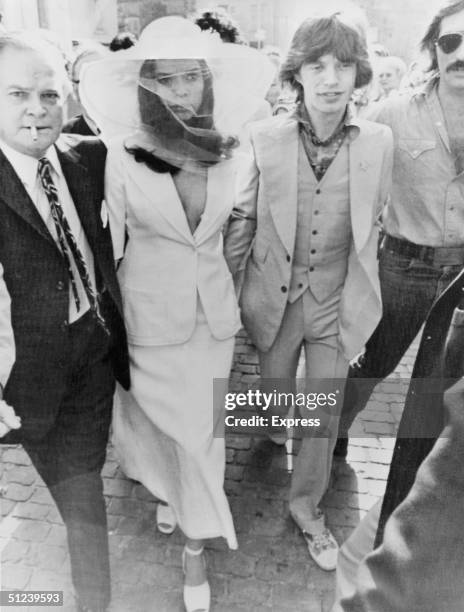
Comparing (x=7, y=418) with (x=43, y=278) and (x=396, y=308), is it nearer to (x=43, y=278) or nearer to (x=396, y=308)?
(x=43, y=278)

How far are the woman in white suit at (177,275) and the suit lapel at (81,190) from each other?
7 centimetres

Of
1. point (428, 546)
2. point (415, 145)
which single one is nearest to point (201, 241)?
point (415, 145)

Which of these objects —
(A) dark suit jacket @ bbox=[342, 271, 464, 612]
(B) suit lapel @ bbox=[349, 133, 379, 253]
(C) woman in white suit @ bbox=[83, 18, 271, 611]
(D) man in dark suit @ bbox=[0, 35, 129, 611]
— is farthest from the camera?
(B) suit lapel @ bbox=[349, 133, 379, 253]

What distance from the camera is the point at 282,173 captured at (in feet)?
5.21

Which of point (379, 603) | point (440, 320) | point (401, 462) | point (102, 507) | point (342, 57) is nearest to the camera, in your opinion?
point (379, 603)

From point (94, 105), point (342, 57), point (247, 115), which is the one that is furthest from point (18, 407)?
point (342, 57)

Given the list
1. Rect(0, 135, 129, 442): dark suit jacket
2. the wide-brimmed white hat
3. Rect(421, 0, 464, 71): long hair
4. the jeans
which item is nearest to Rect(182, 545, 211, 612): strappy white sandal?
Rect(0, 135, 129, 442): dark suit jacket

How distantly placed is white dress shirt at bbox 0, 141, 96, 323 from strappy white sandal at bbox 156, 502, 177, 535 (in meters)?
0.83

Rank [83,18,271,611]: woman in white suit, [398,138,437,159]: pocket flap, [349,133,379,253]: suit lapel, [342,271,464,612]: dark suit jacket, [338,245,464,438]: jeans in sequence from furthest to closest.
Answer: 1. [338,245,464,438]: jeans
2. [398,138,437,159]: pocket flap
3. [349,133,379,253]: suit lapel
4. [83,18,271,611]: woman in white suit
5. [342,271,464,612]: dark suit jacket

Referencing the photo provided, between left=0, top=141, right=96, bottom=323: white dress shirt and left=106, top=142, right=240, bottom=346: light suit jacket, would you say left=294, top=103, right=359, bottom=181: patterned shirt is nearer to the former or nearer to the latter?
left=106, top=142, right=240, bottom=346: light suit jacket

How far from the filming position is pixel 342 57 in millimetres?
1466

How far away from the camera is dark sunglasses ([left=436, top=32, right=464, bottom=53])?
1.49 metres

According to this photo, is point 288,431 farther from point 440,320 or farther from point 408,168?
point 440,320

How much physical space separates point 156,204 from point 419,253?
2.75 feet
